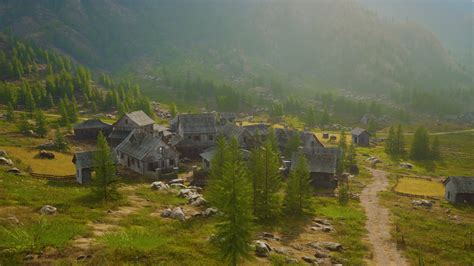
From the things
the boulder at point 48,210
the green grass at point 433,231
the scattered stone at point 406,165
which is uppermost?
the boulder at point 48,210

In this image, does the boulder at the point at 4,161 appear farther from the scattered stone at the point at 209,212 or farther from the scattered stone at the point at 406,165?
the scattered stone at the point at 406,165

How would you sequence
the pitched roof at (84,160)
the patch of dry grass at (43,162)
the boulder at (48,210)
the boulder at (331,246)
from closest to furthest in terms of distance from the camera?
the boulder at (48,210) → the boulder at (331,246) → the pitched roof at (84,160) → the patch of dry grass at (43,162)

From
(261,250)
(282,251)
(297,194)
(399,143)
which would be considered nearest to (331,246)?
(282,251)

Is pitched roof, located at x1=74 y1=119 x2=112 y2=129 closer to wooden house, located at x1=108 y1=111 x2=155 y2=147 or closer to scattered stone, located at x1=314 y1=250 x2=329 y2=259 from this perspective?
wooden house, located at x1=108 y1=111 x2=155 y2=147

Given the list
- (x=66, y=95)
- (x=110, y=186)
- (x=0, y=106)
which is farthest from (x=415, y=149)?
(x=0, y=106)

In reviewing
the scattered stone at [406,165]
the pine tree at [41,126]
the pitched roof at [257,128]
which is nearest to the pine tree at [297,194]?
the pitched roof at [257,128]

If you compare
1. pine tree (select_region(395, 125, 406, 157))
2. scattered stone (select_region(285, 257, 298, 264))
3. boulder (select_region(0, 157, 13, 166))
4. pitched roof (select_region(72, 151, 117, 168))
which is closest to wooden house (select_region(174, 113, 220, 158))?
pitched roof (select_region(72, 151, 117, 168))
